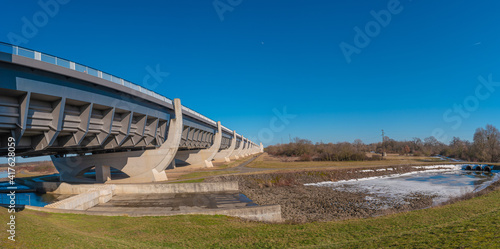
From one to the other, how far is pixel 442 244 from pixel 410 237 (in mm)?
1231

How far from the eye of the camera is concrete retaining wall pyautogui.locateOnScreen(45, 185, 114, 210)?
54.2ft

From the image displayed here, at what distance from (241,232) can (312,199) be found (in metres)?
14.7

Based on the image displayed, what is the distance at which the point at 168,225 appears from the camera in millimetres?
12469

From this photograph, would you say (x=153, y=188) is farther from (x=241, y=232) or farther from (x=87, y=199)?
(x=241, y=232)

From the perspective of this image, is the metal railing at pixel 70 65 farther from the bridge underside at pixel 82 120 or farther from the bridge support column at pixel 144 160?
the bridge support column at pixel 144 160

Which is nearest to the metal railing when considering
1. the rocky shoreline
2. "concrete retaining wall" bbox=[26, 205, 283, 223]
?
"concrete retaining wall" bbox=[26, 205, 283, 223]

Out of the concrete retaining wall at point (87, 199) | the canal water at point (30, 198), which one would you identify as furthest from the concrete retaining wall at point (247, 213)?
the canal water at point (30, 198)

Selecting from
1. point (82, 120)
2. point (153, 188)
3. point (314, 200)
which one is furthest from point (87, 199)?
point (314, 200)

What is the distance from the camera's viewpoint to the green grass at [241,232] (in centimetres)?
778

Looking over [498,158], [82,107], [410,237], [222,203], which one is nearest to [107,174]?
[82,107]

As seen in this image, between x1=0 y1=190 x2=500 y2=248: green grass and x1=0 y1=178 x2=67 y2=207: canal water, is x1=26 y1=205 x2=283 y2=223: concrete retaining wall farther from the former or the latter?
x1=0 y1=178 x2=67 y2=207: canal water

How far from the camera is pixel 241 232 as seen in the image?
11.6 m

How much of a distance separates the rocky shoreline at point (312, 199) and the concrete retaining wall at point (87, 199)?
12922 mm

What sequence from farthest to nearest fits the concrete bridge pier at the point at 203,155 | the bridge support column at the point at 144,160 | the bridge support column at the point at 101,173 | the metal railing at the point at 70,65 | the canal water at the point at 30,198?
the concrete bridge pier at the point at 203,155 → the bridge support column at the point at 101,173 → the bridge support column at the point at 144,160 → the canal water at the point at 30,198 → the metal railing at the point at 70,65
